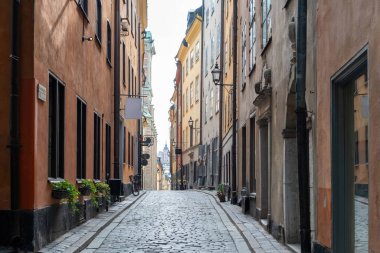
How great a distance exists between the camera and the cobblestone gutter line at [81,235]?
31.7 ft

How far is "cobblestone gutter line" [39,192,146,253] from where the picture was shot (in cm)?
966

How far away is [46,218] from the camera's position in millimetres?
9641

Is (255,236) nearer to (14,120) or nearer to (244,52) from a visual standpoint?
(14,120)

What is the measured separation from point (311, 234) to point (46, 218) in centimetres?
395

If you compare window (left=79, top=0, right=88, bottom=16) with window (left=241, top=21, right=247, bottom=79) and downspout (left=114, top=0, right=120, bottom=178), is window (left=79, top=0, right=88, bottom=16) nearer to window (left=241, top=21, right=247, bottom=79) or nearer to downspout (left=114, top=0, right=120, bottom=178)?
window (left=241, top=21, right=247, bottom=79)

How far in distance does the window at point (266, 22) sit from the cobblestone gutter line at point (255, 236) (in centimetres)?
379

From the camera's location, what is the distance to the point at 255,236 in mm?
11570

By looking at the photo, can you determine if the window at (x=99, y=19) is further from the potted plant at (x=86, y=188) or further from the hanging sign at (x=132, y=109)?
the potted plant at (x=86, y=188)

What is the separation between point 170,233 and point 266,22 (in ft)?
15.9

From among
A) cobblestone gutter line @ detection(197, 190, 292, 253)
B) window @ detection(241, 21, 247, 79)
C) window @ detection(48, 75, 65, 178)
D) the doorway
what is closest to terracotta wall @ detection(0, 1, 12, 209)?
window @ detection(48, 75, 65, 178)

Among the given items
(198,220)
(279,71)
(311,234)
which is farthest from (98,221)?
(311,234)

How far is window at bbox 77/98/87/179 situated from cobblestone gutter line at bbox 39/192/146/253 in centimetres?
113

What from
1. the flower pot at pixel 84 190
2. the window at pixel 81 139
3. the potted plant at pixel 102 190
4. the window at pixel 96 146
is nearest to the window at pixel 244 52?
the window at pixel 96 146

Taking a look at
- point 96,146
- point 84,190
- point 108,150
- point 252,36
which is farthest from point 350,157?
point 108,150
